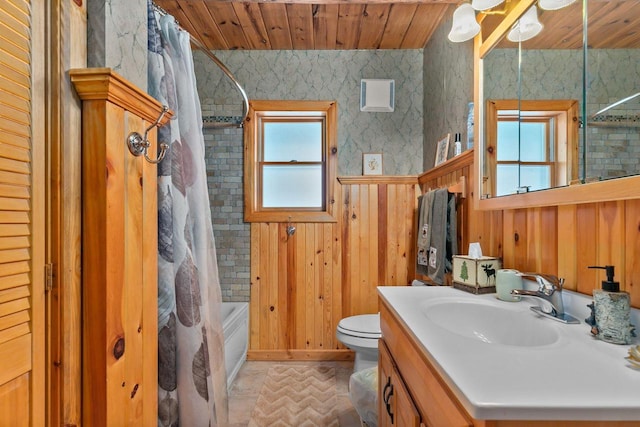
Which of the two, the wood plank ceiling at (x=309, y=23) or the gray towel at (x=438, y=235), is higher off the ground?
the wood plank ceiling at (x=309, y=23)

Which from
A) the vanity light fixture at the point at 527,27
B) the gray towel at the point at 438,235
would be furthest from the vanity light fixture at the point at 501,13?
the gray towel at the point at 438,235

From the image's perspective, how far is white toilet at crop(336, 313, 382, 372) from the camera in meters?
1.94

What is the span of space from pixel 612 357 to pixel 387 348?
647 mm

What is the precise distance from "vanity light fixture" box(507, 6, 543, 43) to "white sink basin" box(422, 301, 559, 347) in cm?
96

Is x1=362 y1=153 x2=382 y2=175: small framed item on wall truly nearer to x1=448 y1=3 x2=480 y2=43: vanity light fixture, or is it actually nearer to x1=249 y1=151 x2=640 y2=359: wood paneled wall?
x1=249 y1=151 x2=640 y2=359: wood paneled wall

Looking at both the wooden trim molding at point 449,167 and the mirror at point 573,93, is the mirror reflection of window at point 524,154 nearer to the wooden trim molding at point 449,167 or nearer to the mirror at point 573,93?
the mirror at point 573,93

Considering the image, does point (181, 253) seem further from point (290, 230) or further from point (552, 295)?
point (290, 230)

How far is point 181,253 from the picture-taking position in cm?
121

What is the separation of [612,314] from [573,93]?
624mm

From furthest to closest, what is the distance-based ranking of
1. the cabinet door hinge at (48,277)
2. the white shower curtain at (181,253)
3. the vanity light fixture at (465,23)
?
1. the vanity light fixture at (465,23)
2. the white shower curtain at (181,253)
3. the cabinet door hinge at (48,277)

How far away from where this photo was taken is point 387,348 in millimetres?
1153

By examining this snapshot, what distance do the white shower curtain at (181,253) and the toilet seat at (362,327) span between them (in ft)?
2.96

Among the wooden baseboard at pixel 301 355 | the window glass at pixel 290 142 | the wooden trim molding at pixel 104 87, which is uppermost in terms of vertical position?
the window glass at pixel 290 142

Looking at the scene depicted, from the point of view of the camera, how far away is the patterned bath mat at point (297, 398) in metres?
1.81
